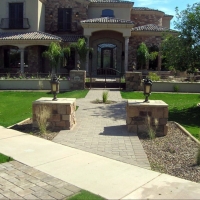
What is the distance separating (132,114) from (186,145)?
1.77 meters

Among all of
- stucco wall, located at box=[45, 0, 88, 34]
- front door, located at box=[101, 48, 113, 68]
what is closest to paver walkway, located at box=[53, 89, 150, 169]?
front door, located at box=[101, 48, 113, 68]

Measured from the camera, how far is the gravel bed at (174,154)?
5176 millimetres

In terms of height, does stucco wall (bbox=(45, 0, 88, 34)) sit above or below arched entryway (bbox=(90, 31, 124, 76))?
above

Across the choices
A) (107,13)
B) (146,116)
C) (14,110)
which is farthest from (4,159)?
(107,13)

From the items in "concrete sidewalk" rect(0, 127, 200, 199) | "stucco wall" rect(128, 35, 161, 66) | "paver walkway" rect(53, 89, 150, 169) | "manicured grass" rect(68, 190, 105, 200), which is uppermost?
"stucco wall" rect(128, 35, 161, 66)

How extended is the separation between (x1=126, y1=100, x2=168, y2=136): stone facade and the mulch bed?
351mm

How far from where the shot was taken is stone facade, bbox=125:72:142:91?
1806cm

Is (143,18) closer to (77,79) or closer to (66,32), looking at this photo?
(66,32)

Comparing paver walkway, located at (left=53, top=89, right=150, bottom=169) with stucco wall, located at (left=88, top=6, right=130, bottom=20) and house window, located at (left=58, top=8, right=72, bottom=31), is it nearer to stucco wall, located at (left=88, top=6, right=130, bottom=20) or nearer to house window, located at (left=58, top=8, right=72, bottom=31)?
house window, located at (left=58, top=8, right=72, bottom=31)

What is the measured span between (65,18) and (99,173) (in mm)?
24008

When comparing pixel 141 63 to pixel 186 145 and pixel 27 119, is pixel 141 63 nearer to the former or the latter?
pixel 27 119

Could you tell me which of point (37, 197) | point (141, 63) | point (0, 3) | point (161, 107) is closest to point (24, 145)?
point (37, 197)

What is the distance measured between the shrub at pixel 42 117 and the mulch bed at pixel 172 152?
177 mm

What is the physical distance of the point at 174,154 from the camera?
621 centimetres
